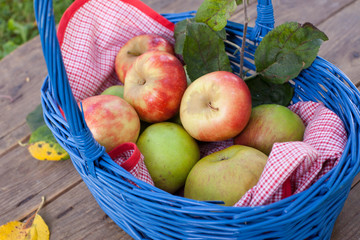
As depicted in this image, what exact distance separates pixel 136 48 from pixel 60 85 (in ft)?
1.29

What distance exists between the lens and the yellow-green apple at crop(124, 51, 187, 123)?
70cm

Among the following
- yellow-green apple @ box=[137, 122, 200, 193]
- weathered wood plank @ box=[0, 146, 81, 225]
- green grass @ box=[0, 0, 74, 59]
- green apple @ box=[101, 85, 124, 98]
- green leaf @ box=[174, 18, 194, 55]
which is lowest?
green grass @ box=[0, 0, 74, 59]

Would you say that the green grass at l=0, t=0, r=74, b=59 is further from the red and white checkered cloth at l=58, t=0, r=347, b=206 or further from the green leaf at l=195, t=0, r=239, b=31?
the green leaf at l=195, t=0, r=239, b=31

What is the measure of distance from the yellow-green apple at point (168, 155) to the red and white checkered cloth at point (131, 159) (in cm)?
4

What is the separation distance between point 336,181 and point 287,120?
209 mm

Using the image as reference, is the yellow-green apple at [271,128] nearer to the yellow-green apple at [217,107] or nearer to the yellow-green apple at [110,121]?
the yellow-green apple at [217,107]

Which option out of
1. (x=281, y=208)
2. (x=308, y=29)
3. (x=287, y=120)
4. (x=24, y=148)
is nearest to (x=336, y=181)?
(x=281, y=208)

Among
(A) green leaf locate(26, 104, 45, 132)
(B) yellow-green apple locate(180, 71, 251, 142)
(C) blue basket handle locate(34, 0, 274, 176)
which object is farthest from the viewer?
(A) green leaf locate(26, 104, 45, 132)

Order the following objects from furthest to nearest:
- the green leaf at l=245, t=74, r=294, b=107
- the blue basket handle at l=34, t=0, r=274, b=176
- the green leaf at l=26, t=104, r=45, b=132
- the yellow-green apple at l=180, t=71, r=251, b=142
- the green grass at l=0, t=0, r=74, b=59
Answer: the green grass at l=0, t=0, r=74, b=59 < the green leaf at l=26, t=104, r=45, b=132 < the green leaf at l=245, t=74, r=294, b=107 < the yellow-green apple at l=180, t=71, r=251, b=142 < the blue basket handle at l=34, t=0, r=274, b=176

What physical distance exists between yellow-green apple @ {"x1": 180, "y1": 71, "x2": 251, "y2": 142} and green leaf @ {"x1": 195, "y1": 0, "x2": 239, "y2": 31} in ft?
0.38

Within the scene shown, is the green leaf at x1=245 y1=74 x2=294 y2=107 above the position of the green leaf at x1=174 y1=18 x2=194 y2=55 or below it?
below

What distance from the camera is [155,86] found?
2.31ft

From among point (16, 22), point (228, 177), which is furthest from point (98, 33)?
point (16, 22)

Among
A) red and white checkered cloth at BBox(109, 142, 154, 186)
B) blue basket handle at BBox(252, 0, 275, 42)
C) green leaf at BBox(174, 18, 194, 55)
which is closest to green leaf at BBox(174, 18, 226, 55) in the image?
green leaf at BBox(174, 18, 194, 55)
